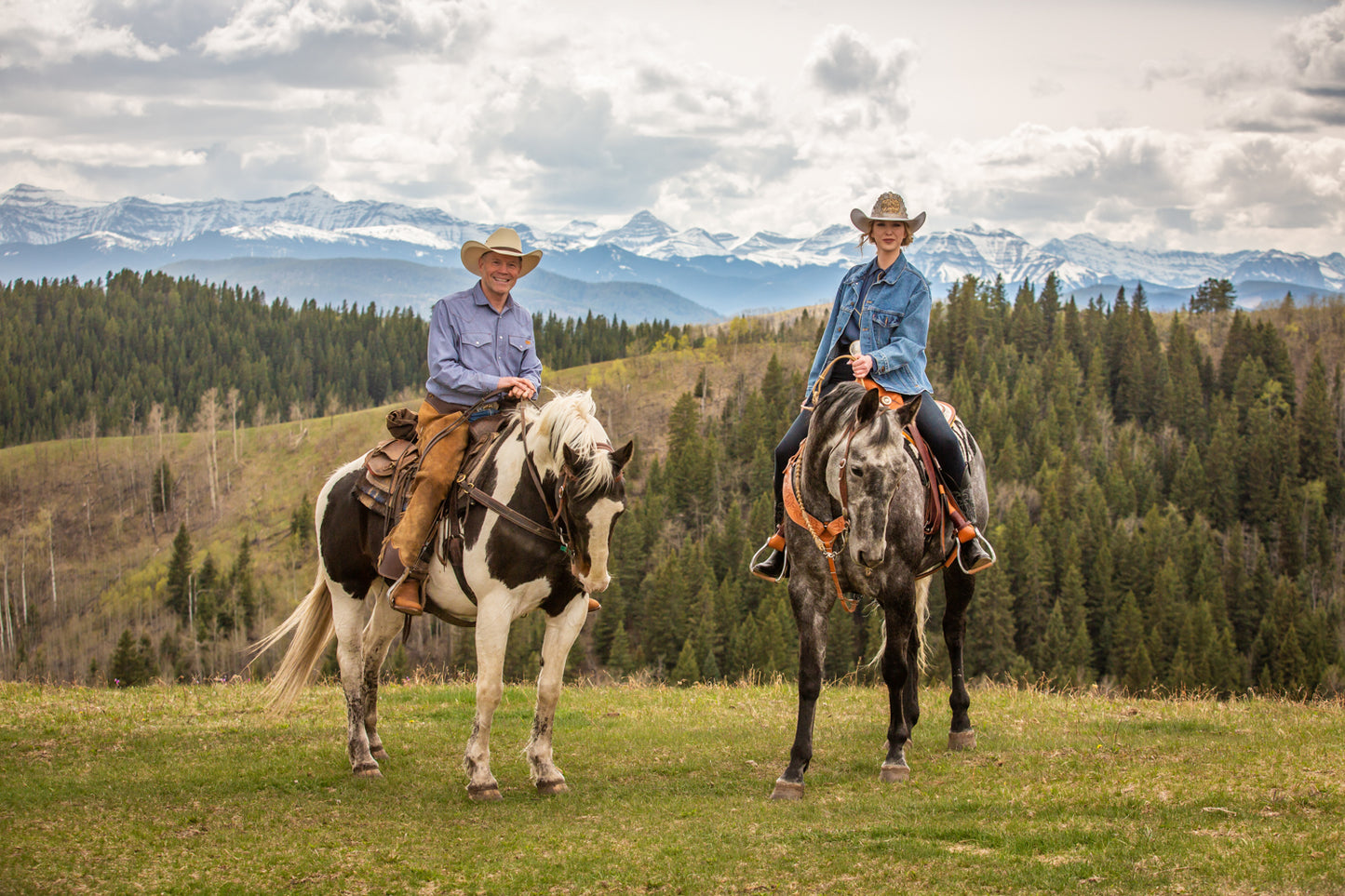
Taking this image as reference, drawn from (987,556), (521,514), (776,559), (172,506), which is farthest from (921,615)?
(172,506)

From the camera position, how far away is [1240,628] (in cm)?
10081

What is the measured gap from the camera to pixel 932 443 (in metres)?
9.78

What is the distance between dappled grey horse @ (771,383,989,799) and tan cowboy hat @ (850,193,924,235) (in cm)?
179

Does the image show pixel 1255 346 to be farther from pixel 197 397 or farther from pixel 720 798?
pixel 197 397

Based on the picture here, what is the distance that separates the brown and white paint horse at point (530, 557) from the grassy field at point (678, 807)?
1.82ft

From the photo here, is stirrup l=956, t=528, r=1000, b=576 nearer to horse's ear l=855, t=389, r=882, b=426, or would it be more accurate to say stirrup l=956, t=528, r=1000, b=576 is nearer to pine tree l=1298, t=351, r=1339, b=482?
horse's ear l=855, t=389, r=882, b=426

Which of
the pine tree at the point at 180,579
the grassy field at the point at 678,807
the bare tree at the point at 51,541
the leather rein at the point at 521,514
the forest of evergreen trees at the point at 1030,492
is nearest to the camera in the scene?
the grassy field at the point at 678,807

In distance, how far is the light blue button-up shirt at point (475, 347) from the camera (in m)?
9.27

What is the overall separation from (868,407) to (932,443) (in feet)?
6.27

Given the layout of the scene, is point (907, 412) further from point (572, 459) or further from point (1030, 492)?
point (1030, 492)

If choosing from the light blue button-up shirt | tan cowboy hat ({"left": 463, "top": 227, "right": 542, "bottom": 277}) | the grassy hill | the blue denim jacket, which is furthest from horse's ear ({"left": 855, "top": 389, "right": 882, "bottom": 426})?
the grassy hill

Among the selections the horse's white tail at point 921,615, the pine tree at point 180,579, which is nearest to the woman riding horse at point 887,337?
the horse's white tail at point 921,615

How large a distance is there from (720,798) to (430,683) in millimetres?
8530

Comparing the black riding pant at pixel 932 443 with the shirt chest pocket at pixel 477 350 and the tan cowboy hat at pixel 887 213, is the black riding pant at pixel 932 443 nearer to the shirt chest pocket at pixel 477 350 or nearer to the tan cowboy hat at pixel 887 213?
the tan cowboy hat at pixel 887 213
